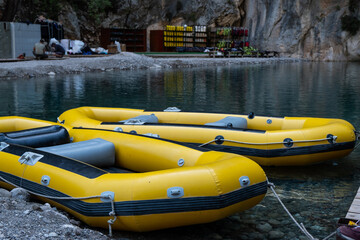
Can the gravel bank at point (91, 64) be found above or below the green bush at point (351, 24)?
below

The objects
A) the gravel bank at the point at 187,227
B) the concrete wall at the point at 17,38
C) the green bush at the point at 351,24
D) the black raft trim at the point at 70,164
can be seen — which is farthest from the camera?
the green bush at the point at 351,24

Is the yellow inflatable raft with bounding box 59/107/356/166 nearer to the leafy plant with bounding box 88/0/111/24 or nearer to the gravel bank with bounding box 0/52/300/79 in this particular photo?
the gravel bank with bounding box 0/52/300/79

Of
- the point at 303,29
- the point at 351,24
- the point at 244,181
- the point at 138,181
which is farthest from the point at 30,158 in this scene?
the point at 303,29

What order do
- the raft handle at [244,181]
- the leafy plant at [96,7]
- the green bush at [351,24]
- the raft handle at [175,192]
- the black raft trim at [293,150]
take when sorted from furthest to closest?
the leafy plant at [96,7] → the green bush at [351,24] → the black raft trim at [293,150] → the raft handle at [244,181] → the raft handle at [175,192]

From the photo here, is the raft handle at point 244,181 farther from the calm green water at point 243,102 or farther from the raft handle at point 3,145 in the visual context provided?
the raft handle at point 3,145

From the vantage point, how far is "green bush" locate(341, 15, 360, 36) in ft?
117

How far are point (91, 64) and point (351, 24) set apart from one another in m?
23.7

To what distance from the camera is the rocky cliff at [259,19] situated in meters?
36.4

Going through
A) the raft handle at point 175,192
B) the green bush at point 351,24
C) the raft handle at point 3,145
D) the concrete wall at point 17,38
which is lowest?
the raft handle at point 175,192

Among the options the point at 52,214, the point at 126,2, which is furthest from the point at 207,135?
the point at 126,2

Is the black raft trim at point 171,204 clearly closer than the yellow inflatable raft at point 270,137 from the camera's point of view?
Yes

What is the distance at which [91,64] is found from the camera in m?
22.6

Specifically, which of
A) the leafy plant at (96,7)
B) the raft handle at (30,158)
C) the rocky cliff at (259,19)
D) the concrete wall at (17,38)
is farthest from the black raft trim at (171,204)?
the leafy plant at (96,7)

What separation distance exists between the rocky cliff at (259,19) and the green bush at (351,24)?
119 mm
